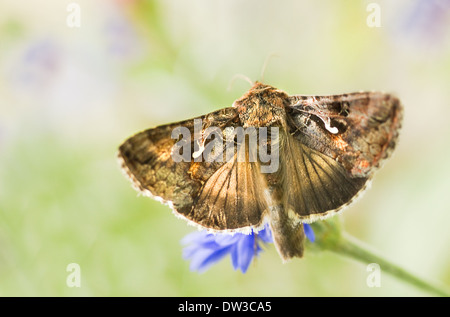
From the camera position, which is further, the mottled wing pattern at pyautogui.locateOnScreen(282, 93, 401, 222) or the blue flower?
the blue flower

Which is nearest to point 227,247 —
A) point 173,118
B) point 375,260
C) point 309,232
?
point 309,232

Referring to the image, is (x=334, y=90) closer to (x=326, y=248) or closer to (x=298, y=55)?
(x=298, y=55)

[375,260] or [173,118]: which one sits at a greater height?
[173,118]

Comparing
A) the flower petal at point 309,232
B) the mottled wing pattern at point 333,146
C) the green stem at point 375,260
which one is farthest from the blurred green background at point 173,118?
the mottled wing pattern at point 333,146

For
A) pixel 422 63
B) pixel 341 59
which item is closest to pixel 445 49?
pixel 422 63

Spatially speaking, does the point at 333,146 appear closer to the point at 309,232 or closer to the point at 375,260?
the point at 309,232

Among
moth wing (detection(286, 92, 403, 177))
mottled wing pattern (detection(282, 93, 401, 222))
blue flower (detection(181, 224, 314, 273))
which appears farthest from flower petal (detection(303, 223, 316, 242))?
moth wing (detection(286, 92, 403, 177))

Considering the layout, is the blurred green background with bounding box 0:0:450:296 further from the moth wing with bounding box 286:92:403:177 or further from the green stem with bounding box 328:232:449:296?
the moth wing with bounding box 286:92:403:177
